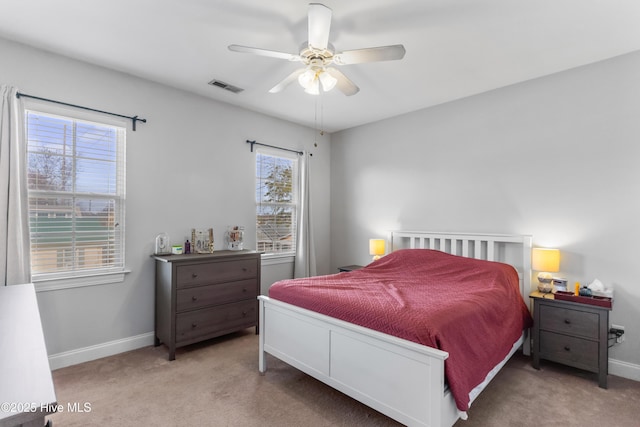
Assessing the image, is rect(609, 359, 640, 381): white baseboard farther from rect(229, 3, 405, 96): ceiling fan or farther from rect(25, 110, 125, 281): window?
rect(25, 110, 125, 281): window

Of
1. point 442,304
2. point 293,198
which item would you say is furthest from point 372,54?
point 293,198

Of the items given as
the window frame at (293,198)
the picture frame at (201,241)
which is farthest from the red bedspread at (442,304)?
the window frame at (293,198)

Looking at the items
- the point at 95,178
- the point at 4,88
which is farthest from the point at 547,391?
the point at 4,88

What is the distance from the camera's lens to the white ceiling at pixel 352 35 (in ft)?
7.18

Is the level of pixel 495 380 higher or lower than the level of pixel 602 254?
lower

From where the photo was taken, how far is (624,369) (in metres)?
2.76

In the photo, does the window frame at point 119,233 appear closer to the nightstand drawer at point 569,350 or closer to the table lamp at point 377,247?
the table lamp at point 377,247

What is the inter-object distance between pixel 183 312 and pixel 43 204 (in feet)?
5.04

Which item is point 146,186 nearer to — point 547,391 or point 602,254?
point 547,391

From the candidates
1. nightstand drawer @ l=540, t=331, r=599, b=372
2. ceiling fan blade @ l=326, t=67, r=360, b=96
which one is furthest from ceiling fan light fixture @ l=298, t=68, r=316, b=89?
nightstand drawer @ l=540, t=331, r=599, b=372

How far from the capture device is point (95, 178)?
304cm

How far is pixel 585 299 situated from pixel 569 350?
0.46 m

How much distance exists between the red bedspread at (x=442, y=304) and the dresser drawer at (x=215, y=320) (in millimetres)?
898

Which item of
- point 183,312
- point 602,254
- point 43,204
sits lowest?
point 183,312
